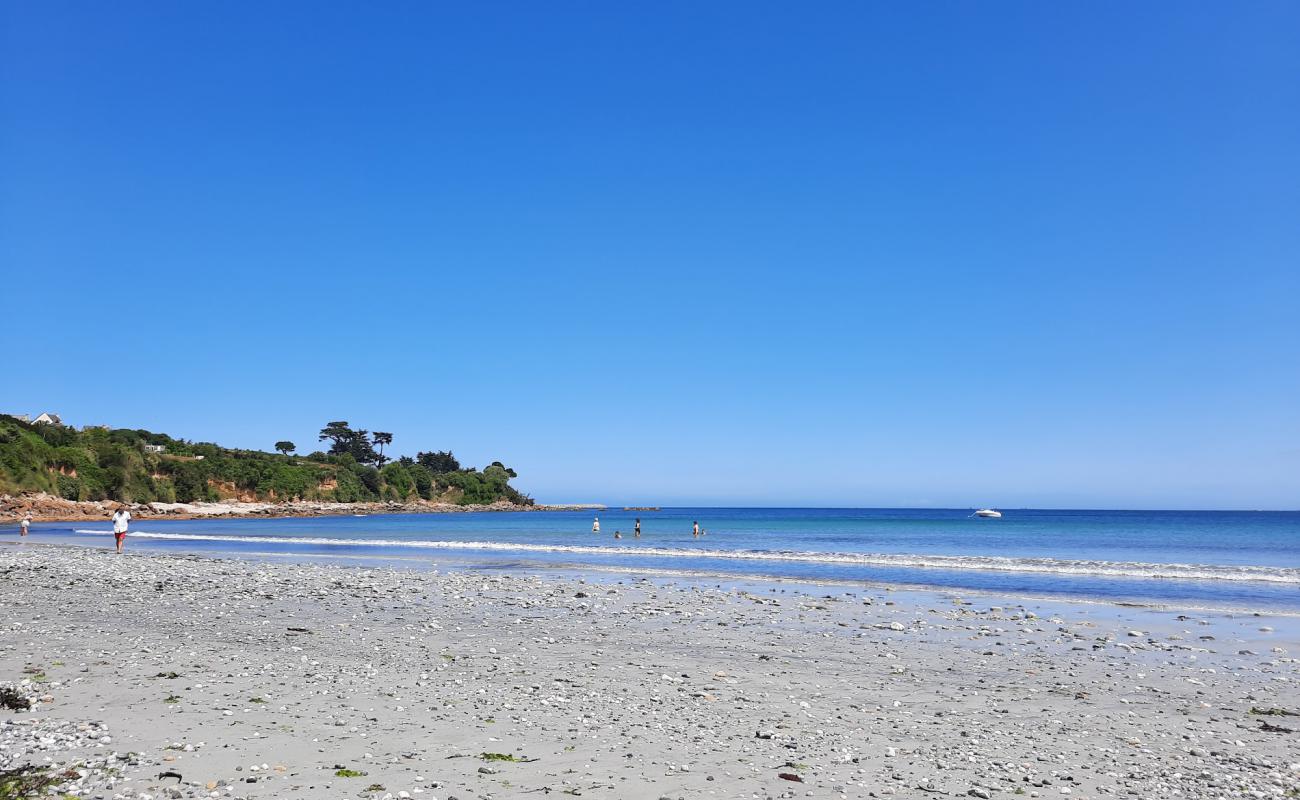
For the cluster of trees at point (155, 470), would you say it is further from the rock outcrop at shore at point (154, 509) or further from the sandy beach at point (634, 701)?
the sandy beach at point (634, 701)

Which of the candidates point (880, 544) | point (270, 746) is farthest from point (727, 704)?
point (880, 544)

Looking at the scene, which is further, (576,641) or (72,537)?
(72,537)

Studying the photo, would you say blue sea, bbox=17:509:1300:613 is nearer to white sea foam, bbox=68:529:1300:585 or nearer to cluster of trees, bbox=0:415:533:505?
white sea foam, bbox=68:529:1300:585

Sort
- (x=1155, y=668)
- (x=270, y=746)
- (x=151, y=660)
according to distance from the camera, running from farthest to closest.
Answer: (x=1155, y=668) → (x=151, y=660) → (x=270, y=746)

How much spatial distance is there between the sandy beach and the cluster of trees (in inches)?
3988

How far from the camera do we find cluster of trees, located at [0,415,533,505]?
103 metres

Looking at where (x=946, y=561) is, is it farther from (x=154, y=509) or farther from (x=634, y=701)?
(x=154, y=509)

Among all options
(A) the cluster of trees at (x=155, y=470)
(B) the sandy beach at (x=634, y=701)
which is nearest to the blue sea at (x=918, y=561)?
(B) the sandy beach at (x=634, y=701)

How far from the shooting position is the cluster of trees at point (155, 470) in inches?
4043

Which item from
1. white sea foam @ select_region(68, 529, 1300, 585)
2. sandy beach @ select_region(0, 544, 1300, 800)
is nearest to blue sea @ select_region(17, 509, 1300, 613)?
white sea foam @ select_region(68, 529, 1300, 585)

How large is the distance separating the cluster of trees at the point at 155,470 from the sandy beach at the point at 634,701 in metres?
101

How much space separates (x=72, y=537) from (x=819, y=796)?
2828 inches

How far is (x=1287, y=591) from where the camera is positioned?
29594mm

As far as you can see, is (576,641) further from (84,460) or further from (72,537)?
(84,460)
